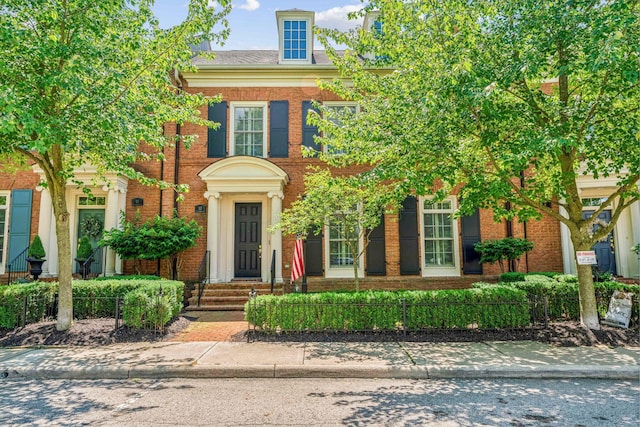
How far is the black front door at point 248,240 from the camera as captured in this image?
11.7 m

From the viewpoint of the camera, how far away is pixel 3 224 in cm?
1163

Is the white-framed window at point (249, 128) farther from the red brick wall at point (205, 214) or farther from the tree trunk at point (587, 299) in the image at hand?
the tree trunk at point (587, 299)

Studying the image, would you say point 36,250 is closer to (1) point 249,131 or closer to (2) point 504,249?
(1) point 249,131

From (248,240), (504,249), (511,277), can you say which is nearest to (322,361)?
(248,240)

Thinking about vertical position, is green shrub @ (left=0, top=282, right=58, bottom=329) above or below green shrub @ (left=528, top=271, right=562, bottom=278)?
below

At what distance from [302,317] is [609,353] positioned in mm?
4942

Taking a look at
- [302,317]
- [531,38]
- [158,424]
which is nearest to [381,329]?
[302,317]

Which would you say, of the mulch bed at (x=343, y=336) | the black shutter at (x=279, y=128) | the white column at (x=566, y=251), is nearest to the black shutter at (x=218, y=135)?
the black shutter at (x=279, y=128)

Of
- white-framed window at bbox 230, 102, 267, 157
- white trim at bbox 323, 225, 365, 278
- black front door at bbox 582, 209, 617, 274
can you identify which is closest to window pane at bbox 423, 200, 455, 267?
white trim at bbox 323, 225, 365, 278

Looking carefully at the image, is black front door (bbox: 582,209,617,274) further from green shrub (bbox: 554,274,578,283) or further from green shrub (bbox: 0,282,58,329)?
green shrub (bbox: 0,282,58,329)

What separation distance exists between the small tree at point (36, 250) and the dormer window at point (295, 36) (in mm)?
8809

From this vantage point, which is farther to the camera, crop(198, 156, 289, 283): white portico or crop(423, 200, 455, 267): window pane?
crop(423, 200, 455, 267): window pane

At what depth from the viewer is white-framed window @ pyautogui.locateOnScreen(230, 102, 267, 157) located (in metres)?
12.2

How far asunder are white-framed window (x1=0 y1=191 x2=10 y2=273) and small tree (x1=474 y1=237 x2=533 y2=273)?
14.0 metres
